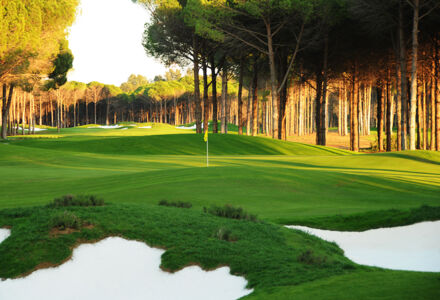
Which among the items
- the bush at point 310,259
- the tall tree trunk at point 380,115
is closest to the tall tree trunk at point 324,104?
the tall tree trunk at point 380,115

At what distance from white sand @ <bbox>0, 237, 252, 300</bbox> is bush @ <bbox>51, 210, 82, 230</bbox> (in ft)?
1.96

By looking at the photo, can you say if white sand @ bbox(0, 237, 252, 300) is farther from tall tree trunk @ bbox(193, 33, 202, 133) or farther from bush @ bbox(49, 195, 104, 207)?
tall tree trunk @ bbox(193, 33, 202, 133)

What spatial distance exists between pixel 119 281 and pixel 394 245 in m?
5.67

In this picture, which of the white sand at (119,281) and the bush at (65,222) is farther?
the bush at (65,222)

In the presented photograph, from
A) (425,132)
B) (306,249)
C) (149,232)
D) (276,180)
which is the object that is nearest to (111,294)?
(149,232)

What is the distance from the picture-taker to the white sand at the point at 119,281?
603 cm

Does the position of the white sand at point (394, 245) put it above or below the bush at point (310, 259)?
below

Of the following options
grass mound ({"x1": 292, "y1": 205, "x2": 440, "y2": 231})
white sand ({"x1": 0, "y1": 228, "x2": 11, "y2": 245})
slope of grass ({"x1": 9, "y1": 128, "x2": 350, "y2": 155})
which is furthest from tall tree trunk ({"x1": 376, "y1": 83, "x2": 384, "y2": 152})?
white sand ({"x1": 0, "y1": 228, "x2": 11, "y2": 245})

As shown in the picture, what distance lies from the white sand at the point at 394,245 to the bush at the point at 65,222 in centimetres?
419

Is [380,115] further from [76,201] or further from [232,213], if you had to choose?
[76,201]

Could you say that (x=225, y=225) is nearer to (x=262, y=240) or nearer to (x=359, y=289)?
(x=262, y=240)

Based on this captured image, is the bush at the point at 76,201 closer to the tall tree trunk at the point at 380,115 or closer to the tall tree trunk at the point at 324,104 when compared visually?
the tall tree trunk at the point at 324,104

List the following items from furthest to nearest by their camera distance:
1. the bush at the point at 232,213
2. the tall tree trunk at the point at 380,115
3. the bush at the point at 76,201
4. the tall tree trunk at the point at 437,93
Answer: the tall tree trunk at the point at 380,115, the tall tree trunk at the point at 437,93, the bush at the point at 76,201, the bush at the point at 232,213

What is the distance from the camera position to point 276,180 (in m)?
14.5
